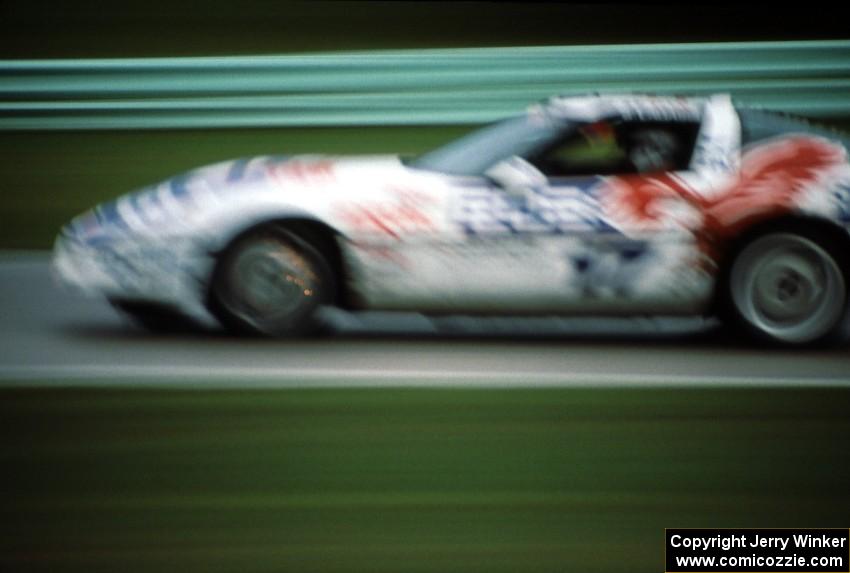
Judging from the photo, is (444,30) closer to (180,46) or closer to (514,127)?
(180,46)

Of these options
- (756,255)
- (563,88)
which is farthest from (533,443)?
(563,88)

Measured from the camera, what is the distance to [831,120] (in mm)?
12836

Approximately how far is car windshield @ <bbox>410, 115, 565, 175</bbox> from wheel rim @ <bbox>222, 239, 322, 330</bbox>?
747 millimetres

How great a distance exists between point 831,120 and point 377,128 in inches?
142

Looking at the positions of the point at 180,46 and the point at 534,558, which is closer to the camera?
the point at 534,558

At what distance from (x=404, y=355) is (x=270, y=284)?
0.70 metres

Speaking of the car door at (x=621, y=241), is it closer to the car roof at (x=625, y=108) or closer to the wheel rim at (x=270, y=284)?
the car roof at (x=625, y=108)

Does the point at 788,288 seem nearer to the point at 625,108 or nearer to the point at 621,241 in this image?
the point at 621,241

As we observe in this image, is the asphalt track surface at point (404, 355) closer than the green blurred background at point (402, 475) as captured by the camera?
No

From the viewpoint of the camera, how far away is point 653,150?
744 cm

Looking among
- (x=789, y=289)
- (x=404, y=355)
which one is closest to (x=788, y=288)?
(x=789, y=289)

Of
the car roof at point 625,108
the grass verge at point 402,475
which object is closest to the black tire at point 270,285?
the grass verge at point 402,475

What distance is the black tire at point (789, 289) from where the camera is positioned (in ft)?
23.9

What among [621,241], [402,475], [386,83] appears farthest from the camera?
[386,83]
